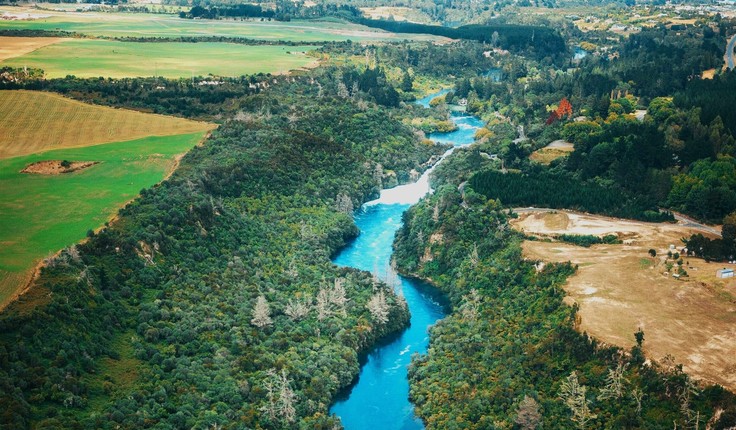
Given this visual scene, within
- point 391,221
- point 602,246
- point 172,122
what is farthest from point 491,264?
point 172,122

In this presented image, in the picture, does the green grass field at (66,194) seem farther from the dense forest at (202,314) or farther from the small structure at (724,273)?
the small structure at (724,273)

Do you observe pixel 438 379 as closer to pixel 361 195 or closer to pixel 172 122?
pixel 361 195

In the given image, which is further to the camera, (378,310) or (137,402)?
(378,310)

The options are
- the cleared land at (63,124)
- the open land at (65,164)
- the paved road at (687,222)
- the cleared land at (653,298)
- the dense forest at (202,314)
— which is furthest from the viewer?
the cleared land at (63,124)

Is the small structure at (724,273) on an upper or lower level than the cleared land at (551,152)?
lower

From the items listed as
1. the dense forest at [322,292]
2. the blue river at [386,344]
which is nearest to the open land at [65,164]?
the dense forest at [322,292]

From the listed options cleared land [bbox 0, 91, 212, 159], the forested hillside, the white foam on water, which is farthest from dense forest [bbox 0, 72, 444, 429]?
the white foam on water
